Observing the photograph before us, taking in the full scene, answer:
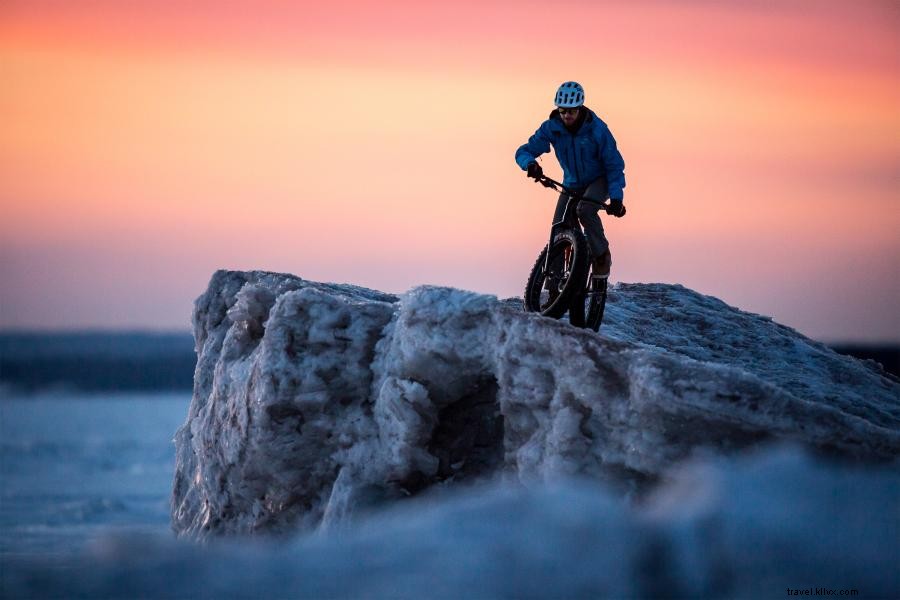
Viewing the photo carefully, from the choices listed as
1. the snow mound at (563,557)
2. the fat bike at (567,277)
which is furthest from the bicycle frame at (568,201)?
the snow mound at (563,557)

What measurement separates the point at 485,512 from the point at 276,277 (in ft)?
19.2

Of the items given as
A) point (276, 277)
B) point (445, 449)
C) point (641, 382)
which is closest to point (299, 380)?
point (445, 449)

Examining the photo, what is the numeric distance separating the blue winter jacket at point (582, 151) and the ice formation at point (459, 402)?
1414mm

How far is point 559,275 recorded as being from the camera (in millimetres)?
11992

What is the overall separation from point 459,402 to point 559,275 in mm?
2107

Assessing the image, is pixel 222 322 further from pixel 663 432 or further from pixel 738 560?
pixel 738 560

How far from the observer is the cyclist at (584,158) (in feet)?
37.9

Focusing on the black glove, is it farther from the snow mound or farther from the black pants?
the snow mound

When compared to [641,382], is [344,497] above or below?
below

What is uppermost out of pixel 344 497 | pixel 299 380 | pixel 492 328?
Result: pixel 492 328

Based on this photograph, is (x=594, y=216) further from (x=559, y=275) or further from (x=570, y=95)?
(x=570, y=95)

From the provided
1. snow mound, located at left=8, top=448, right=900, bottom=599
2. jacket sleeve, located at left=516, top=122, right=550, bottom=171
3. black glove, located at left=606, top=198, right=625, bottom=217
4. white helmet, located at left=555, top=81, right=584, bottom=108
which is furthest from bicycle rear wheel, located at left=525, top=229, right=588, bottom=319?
snow mound, located at left=8, top=448, right=900, bottom=599

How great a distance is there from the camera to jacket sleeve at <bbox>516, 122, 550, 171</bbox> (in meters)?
11.9

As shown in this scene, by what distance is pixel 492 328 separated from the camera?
1006cm
